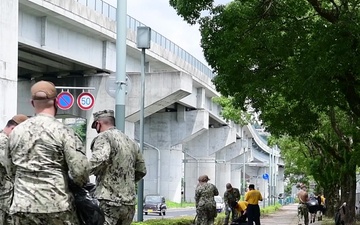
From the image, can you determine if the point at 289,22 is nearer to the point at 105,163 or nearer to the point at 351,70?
the point at 351,70

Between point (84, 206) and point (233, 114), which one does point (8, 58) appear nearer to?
point (84, 206)

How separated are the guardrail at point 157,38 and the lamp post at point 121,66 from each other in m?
16.2

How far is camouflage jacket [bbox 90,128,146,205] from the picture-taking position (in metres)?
7.44

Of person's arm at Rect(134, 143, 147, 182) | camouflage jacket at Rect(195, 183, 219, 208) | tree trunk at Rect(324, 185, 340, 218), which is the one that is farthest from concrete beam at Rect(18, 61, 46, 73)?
person's arm at Rect(134, 143, 147, 182)

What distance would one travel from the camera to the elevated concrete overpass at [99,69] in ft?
81.9

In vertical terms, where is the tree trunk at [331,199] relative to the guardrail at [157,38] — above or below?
below

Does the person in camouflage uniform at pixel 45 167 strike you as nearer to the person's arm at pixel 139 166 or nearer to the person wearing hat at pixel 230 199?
the person's arm at pixel 139 166

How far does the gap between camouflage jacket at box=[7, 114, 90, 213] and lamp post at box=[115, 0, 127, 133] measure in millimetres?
7438

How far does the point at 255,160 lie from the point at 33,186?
104819 millimetres

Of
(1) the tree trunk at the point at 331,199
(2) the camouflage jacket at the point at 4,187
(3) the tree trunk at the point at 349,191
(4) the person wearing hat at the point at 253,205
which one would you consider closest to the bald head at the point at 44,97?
(2) the camouflage jacket at the point at 4,187

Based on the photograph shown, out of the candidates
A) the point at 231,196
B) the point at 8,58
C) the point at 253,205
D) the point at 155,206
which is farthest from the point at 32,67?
the point at 253,205

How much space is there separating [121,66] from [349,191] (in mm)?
18984

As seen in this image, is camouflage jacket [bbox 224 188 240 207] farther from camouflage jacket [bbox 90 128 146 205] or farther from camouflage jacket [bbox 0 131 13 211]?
camouflage jacket [bbox 0 131 13 211]

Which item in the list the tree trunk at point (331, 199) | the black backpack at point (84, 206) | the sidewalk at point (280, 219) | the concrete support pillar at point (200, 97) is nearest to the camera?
the black backpack at point (84, 206)
